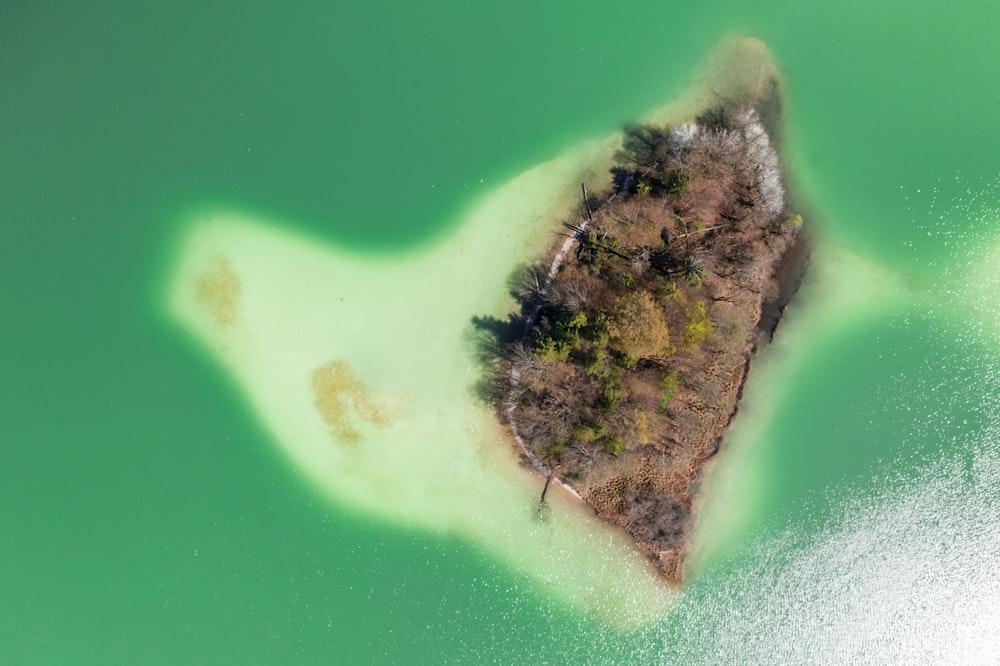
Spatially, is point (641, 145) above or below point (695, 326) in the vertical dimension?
above

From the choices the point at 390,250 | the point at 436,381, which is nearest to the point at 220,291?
the point at 390,250

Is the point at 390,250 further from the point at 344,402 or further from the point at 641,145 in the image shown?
the point at 641,145

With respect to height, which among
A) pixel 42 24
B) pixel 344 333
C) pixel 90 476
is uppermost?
pixel 42 24

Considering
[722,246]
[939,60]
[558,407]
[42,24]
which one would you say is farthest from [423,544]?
[939,60]

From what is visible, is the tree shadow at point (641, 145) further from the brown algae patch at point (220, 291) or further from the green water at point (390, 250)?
the brown algae patch at point (220, 291)

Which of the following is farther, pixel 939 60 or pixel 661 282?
pixel 939 60

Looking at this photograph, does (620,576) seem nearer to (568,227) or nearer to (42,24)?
(568,227)
